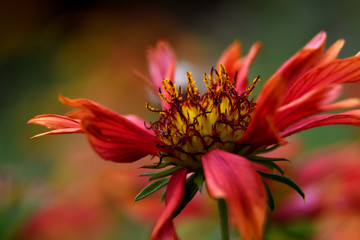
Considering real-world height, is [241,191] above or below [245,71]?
below

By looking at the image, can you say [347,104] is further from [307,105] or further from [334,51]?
[334,51]

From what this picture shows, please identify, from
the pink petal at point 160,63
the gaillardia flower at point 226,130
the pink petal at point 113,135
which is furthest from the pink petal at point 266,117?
the pink petal at point 160,63

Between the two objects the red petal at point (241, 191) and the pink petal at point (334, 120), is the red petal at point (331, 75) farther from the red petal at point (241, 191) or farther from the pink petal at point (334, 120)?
the red petal at point (241, 191)

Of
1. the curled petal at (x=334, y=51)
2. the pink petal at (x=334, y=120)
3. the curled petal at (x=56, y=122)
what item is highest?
the curled petal at (x=56, y=122)

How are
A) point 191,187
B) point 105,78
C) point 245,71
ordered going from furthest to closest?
point 105,78, point 245,71, point 191,187

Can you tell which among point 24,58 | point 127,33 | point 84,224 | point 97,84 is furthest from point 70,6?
point 84,224

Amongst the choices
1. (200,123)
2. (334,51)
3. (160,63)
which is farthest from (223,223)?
(160,63)
